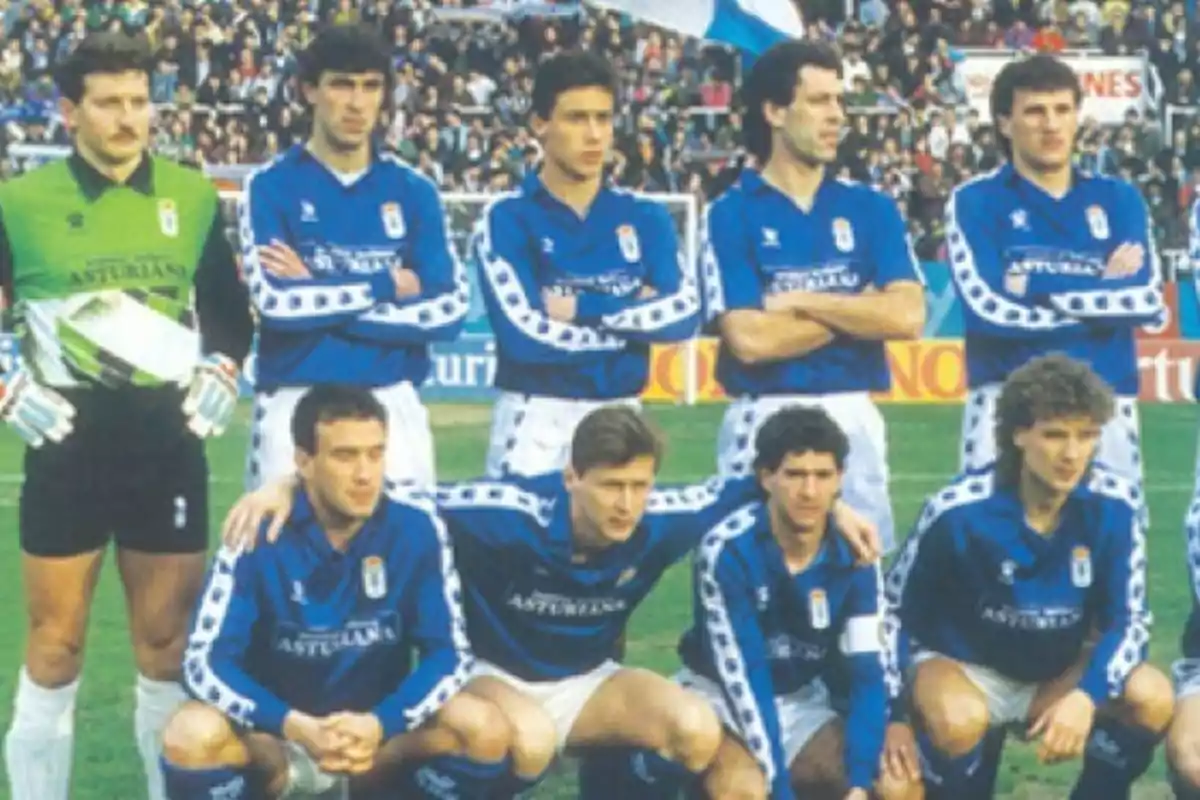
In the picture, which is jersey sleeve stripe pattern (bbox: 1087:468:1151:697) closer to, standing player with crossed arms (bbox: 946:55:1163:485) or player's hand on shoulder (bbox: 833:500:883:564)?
standing player with crossed arms (bbox: 946:55:1163:485)

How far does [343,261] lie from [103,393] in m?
0.75

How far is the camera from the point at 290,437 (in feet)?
19.2

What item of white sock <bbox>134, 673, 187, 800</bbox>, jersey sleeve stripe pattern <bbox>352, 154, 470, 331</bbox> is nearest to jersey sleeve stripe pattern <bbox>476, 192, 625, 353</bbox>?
jersey sleeve stripe pattern <bbox>352, 154, 470, 331</bbox>

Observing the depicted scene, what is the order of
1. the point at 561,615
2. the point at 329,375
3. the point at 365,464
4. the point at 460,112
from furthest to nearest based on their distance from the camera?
the point at 460,112 → the point at 329,375 → the point at 561,615 → the point at 365,464

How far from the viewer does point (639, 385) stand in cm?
611

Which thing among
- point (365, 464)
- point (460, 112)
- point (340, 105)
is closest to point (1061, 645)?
point (365, 464)

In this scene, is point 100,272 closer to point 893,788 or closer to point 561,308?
point 561,308

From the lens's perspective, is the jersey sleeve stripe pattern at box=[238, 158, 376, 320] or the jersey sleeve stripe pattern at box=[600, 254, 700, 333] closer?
the jersey sleeve stripe pattern at box=[238, 158, 376, 320]

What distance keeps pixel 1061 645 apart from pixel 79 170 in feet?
8.99

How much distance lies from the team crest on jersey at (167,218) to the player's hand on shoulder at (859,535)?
1.81m

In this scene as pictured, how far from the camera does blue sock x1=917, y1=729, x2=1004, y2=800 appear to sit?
535 cm

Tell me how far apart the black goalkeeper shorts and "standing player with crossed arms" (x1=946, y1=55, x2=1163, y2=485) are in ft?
7.13

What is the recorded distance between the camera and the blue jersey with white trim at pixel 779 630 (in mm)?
5242

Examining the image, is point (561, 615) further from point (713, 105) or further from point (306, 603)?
point (713, 105)
